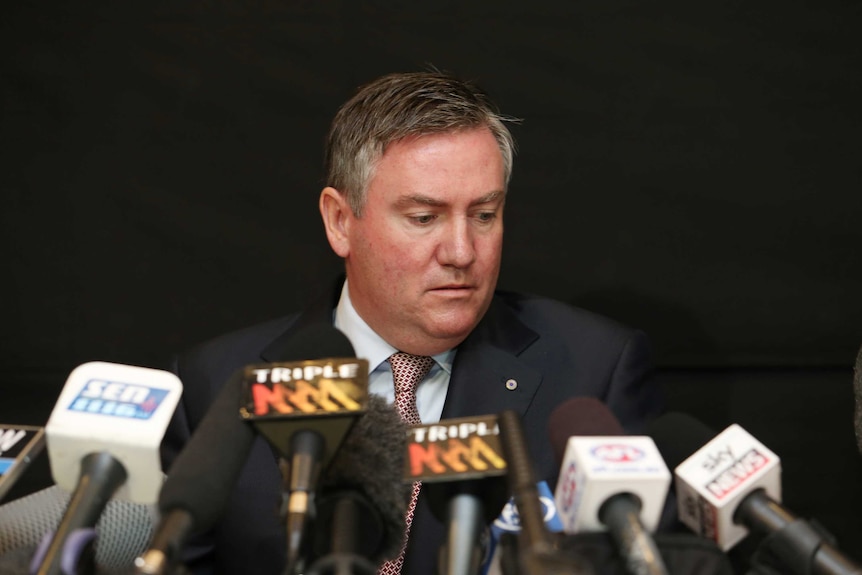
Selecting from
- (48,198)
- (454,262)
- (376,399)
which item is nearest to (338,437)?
(376,399)

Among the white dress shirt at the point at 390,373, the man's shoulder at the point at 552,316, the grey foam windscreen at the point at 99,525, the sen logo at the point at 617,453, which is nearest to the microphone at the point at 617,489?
the sen logo at the point at 617,453

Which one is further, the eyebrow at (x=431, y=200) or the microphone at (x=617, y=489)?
the eyebrow at (x=431, y=200)

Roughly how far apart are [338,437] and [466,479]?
14 cm

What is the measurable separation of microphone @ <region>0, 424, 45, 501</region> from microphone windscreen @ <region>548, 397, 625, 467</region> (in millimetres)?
614

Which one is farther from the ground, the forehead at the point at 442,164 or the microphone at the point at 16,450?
the forehead at the point at 442,164

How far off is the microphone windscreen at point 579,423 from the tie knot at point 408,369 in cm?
89

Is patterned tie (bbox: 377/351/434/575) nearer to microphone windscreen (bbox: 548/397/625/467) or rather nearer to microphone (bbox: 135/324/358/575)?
microphone windscreen (bbox: 548/397/625/467)

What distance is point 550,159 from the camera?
8.07 feet

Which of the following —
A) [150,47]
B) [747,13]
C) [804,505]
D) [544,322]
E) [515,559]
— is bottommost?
[804,505]

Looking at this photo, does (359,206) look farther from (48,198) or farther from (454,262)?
(48,198)

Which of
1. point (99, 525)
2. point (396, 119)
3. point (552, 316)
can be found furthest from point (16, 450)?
point (552, 316)

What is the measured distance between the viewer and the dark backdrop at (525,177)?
7.95 ft

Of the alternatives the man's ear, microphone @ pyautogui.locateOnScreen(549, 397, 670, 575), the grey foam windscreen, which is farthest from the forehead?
microphone @ pyautogui.locateOnScreen(549, 397, 670, 575)

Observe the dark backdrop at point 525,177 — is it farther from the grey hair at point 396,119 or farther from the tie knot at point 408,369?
the tie knot at point 408,369
